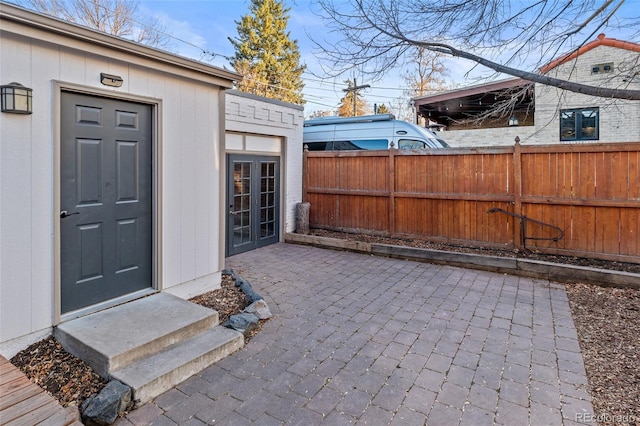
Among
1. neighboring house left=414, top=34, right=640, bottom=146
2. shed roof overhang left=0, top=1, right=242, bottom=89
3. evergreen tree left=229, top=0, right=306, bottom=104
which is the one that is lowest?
shed roof overhang left=0, top=1, right=242, bottom=89

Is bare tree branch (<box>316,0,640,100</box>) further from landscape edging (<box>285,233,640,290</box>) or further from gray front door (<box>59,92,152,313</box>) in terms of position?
gray front door (<box>59,92,152,313</box>)

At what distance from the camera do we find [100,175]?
11.2 feet

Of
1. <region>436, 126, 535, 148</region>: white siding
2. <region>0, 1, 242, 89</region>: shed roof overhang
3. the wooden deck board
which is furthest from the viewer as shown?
<region>436, 126, 535, 148</region>: white siding

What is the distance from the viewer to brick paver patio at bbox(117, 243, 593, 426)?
93.0 inches

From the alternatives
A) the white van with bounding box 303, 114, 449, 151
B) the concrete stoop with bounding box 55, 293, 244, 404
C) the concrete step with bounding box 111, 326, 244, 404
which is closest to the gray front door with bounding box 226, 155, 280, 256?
the white van with bounding box 303, 114, 449, 151

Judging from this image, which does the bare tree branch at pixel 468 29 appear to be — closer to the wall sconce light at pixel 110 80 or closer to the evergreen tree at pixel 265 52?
the wall sconce light at pixel 110 80

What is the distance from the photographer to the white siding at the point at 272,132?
6414 millimetres

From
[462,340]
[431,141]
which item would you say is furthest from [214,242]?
[431,141]

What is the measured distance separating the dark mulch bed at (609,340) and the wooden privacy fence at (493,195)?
43cm

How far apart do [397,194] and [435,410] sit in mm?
5291

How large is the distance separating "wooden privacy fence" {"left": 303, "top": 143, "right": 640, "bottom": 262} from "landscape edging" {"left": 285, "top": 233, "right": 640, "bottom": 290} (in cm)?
77

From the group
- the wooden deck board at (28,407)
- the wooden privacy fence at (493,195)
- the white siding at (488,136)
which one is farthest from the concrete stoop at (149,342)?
the white siding at (488,136)

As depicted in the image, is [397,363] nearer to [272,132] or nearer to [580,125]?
[272,132]

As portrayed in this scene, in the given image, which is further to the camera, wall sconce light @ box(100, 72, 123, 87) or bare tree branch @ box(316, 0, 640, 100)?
bare tree branch @ box(316, 0, 640, 100)
